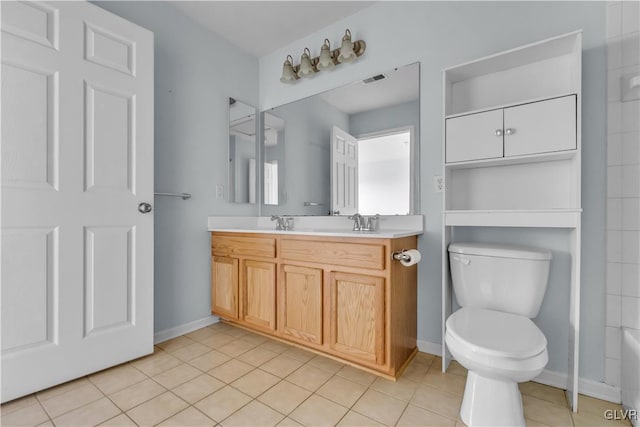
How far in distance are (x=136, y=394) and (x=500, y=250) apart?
1.91 meters

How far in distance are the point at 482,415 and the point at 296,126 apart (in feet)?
7.27

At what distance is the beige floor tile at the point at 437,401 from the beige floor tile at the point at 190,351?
1.30 m

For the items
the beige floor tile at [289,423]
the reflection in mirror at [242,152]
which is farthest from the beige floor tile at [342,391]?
the reflection in mirror at [242,152]

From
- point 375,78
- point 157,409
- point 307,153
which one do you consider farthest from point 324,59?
point 157,409

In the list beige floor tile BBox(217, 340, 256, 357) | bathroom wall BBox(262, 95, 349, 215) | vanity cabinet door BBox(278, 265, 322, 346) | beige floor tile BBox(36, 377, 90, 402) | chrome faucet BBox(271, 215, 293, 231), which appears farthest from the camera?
chrome faucet BBox(271, 215, 293, 231)

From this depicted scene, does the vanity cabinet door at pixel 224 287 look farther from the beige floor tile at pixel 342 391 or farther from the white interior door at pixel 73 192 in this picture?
the beige floor tile at pixel 342 391

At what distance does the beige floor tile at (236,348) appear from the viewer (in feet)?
6.31

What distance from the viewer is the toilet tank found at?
4.69ft

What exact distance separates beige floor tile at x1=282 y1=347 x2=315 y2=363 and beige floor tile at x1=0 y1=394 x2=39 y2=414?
4.03ft

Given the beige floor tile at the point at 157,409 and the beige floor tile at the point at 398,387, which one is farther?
the beige floor tile at the point at 398,387

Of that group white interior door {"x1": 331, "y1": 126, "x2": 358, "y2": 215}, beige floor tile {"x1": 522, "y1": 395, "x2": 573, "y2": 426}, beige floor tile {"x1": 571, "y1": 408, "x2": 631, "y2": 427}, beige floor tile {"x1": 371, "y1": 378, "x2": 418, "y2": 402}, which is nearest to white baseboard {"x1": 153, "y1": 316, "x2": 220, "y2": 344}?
A: white interior door {"x1": 331, "y1": 126, "x2": 358, "y2": 215}

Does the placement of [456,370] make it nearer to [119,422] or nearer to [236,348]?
[236,348]

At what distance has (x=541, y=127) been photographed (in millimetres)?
1404

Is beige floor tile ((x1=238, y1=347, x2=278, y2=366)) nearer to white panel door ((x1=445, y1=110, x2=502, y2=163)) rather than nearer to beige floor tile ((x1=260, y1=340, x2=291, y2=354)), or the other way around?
beige floor tile ((x1=260, y1=340, x2=291, y2=354))
